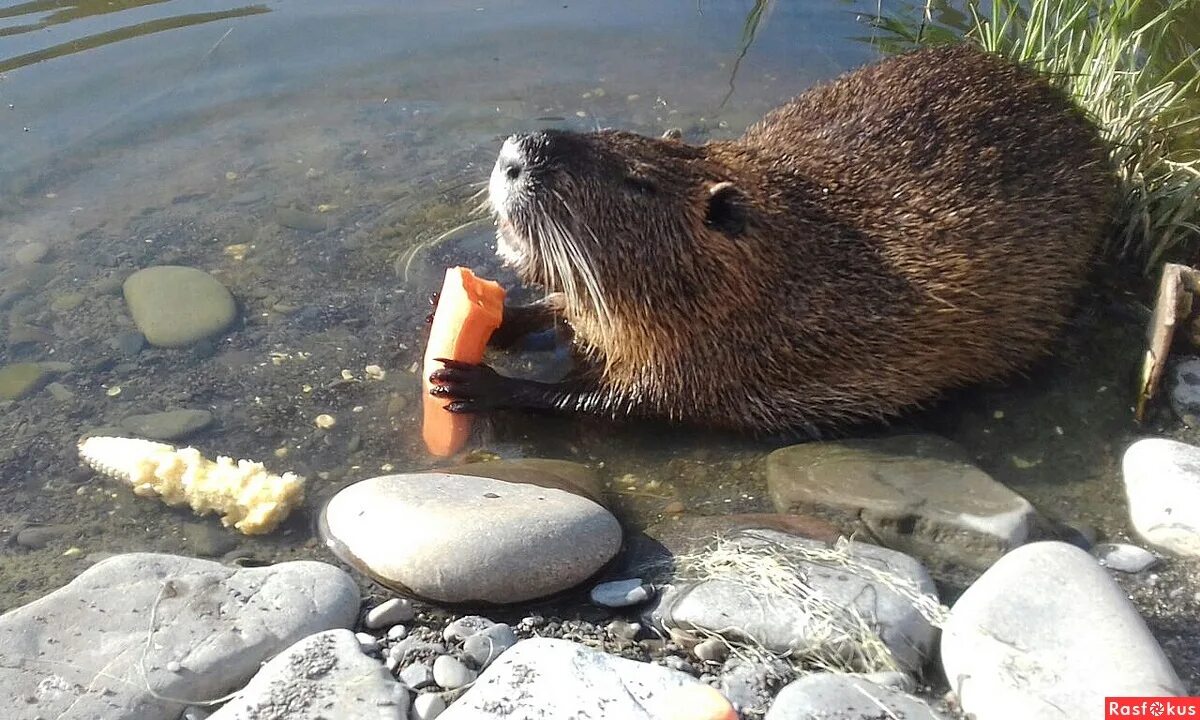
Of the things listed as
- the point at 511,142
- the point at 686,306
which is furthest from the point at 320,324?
the point at 686,306

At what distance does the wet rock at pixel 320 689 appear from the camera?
2404 millimetres

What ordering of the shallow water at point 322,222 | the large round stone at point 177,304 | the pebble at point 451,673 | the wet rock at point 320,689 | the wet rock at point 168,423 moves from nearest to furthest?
the wet rock at point 320,689 < the pebble at point 451,673 < the shallow water at point 322,222 < the wet rock at point 168,423 < the large round stone at point 177,304

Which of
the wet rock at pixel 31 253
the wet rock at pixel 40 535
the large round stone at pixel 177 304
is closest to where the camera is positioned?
the wet rock at pixel 40 535

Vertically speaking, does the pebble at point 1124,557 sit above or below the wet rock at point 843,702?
below

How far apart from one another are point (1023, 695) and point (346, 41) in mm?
5331

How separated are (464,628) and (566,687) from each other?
446 millimetres

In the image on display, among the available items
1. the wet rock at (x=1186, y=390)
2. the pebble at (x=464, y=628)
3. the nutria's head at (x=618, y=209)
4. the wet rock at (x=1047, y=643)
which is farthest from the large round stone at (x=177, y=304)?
the wet rock at (x=1186, y=390)

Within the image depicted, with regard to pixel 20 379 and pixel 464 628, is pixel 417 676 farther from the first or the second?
pixel 20 379

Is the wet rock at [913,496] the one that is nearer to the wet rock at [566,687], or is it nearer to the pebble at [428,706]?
the wet rock at [566,687]

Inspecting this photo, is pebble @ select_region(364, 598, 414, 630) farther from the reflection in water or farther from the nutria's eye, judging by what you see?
the reflection in water

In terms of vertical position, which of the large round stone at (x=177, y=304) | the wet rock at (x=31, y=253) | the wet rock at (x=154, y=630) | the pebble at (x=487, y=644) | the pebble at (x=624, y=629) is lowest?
the pebble at (x=624, y=629)

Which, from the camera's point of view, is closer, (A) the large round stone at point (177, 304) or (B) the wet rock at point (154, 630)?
(B) the wet rock at point (154, 630)

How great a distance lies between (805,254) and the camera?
369cm

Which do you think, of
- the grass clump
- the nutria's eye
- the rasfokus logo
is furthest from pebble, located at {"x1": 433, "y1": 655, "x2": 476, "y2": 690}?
the grass clump
